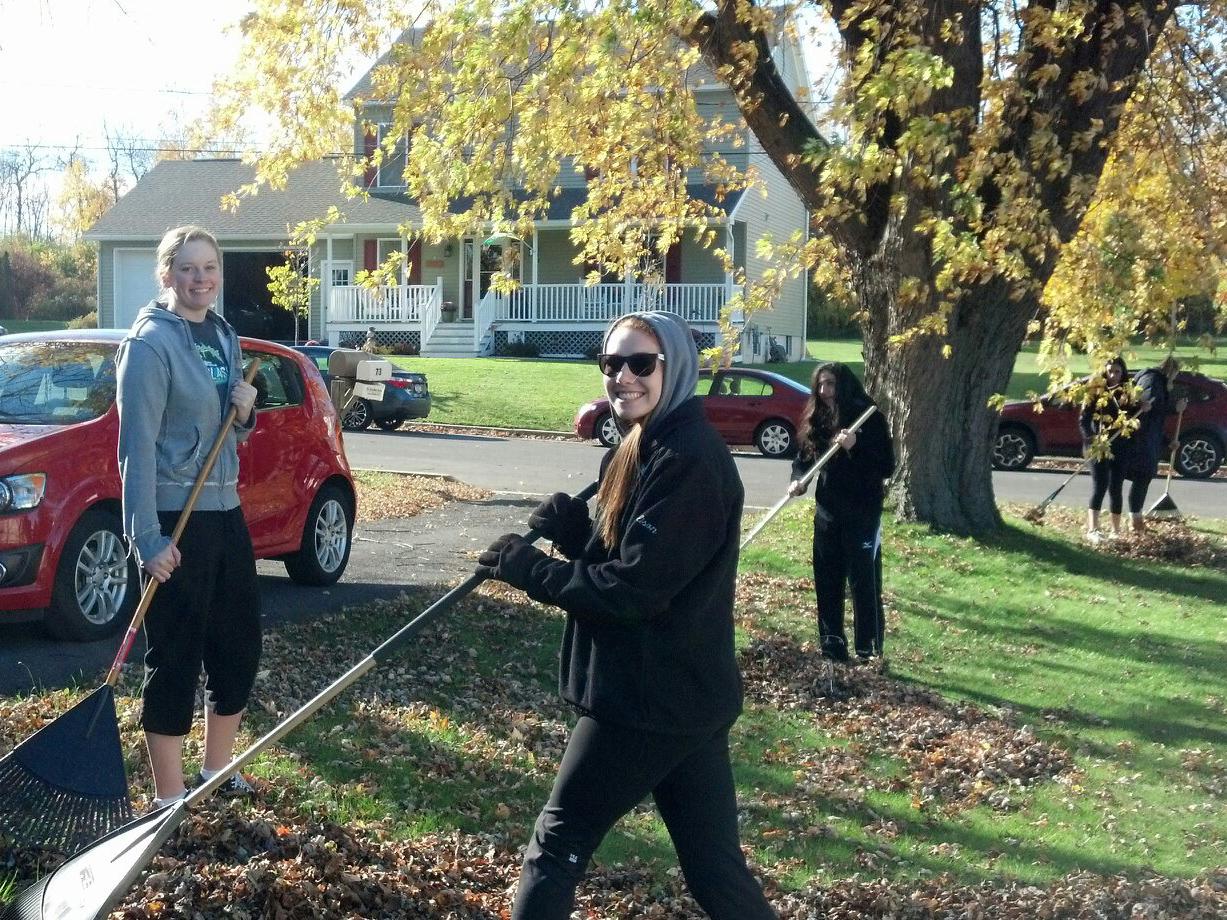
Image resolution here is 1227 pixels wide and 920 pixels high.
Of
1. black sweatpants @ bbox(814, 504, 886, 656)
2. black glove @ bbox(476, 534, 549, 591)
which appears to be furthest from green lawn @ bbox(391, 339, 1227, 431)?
black glove @ bbox(476, 534, 549, 591)

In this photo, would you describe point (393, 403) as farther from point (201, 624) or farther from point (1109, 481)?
point (201, 624)

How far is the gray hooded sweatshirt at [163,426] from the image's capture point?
4441mm

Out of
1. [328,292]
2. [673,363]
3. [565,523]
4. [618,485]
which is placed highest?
[328,292]

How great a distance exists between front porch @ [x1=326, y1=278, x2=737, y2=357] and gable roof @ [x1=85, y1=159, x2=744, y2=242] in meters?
2.10

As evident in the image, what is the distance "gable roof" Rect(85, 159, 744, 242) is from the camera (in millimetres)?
38188

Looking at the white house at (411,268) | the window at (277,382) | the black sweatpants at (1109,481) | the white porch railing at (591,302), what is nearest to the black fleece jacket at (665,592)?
the window at (277,382)

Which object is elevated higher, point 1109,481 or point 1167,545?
point 1109,481

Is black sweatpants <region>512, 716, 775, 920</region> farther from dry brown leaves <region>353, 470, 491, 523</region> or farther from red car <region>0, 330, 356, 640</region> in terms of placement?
dry brown leaves <region>353, 470, 491, 523</region>

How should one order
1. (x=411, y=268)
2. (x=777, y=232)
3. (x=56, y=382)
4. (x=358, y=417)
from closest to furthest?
(x=56, y=382)
(x=358, y=417)
(x=411, y=268)
(x=777, y=232)

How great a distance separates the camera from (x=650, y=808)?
593 cm

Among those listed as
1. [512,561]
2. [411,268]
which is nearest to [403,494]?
[512,561]

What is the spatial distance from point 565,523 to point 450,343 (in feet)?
111

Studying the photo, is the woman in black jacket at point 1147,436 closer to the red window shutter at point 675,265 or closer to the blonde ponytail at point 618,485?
the blonde ponytail at point 618,485

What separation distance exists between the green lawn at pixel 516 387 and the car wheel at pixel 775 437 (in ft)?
14.4
